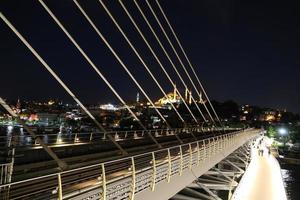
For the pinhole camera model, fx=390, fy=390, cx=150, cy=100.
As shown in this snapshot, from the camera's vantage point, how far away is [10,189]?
7.09 meters

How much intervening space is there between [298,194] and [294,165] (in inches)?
1345

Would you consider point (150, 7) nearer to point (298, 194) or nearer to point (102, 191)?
point (102, 191)

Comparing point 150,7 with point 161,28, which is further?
point 161,28

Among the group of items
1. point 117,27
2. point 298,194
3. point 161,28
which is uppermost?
point 161,28

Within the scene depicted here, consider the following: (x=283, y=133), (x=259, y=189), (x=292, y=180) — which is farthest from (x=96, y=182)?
(x=283, y=133)

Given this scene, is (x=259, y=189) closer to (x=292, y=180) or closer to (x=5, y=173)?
(x=5, y=173)

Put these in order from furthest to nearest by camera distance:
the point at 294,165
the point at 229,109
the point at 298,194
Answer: the point at 229,109 < the point at 294,165 < the point at 298,194

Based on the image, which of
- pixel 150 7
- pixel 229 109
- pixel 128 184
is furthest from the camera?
pixel 229 109

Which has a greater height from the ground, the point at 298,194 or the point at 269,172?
the point at 269,172

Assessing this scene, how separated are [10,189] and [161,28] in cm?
1568

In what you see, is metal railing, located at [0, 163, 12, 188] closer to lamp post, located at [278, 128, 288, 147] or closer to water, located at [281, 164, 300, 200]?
water, located at [281, 164, 300, 200]

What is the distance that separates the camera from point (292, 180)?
58.0 meters

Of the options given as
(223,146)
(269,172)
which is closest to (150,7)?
(223,146)

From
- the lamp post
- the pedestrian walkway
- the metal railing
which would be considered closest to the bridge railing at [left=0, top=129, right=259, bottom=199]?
the metal railing
